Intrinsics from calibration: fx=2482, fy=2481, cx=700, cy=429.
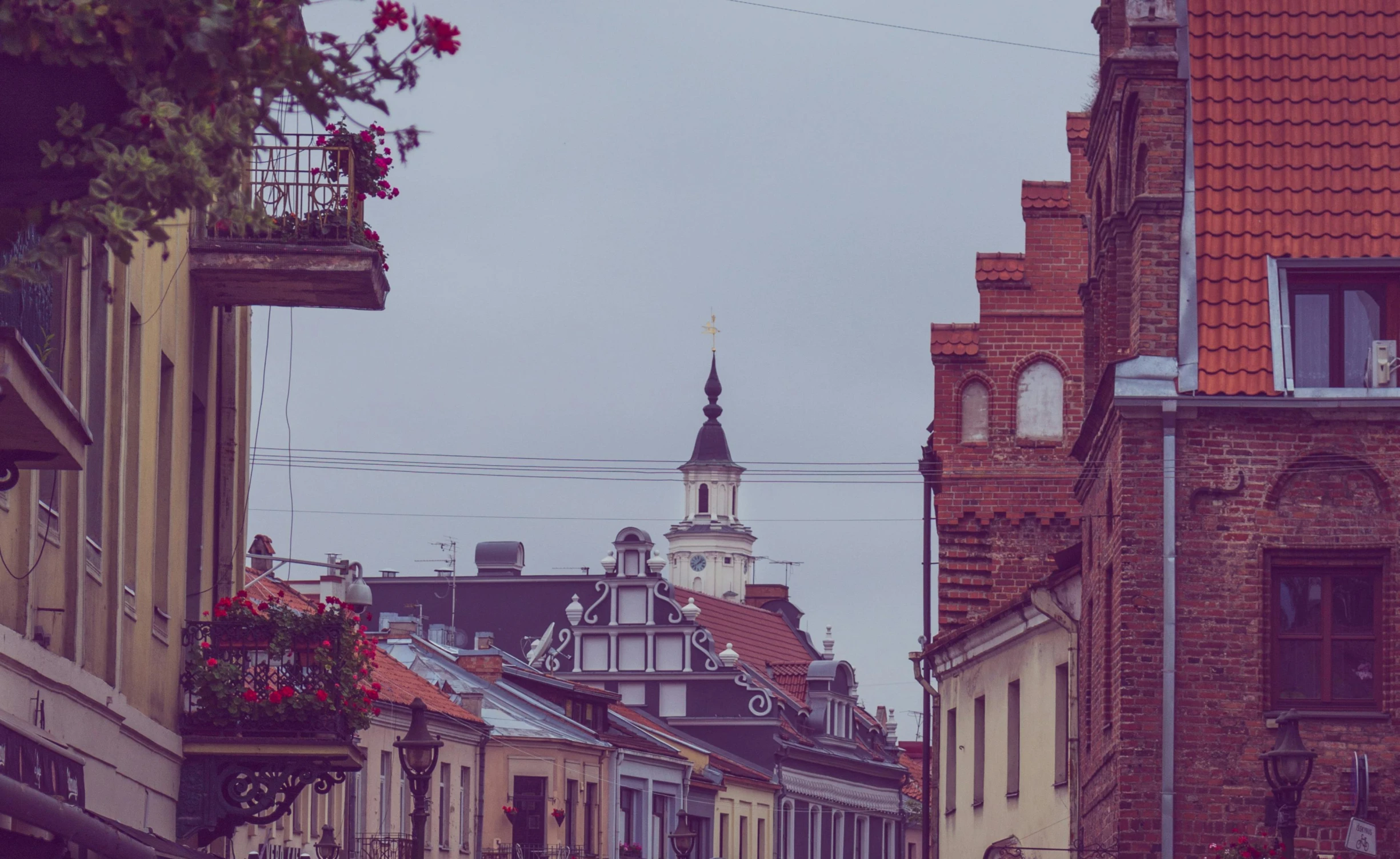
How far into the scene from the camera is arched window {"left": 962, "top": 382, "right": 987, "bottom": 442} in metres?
34.5

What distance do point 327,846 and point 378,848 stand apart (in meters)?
3.95

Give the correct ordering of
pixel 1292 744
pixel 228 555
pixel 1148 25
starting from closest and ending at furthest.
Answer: pixel 1292 744
pixel 228 555
pixel 1148 25

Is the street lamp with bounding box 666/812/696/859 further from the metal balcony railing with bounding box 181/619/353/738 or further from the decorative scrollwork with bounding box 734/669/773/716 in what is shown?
the decorative scrollwork with bounding box 734/669/773/716

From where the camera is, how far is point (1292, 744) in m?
17.8

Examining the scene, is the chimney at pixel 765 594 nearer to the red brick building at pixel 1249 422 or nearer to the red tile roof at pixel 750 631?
the red tile roof at pixel 750 631

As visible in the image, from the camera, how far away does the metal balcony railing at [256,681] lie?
17.8m

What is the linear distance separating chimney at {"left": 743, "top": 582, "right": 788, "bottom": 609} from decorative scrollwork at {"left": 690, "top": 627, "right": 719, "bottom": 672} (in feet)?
87.3

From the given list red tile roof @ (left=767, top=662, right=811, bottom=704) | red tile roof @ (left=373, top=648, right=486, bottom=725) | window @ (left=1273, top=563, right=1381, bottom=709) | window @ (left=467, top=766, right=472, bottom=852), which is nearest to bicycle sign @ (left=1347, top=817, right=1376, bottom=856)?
window @ (left=1273, top=563, right=1381, bottom=709)

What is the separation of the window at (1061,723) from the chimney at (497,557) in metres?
61.4

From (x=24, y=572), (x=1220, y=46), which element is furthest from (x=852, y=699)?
(x=24, y=572)

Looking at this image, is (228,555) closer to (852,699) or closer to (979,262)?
(979,262)

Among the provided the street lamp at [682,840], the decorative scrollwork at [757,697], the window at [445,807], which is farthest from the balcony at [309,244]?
the decorative scrollwork at [757,697]

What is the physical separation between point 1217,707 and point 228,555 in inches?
329

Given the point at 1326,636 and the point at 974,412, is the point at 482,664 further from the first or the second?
the point at 1326,636
